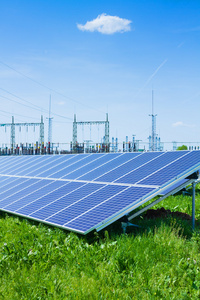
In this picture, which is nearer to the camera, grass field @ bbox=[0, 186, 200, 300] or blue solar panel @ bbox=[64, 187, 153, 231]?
grass field @ bbox=[0, 186, 200, 300]

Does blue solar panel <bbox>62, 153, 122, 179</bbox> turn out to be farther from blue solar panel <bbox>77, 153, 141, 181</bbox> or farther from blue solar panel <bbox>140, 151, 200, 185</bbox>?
blue solar panel <bbox>140, 151, 200, 185</bbox>

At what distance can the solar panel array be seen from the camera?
8.05 meters

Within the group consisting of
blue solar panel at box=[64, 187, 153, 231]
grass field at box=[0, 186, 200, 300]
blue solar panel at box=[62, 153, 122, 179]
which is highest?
blue solar panel at box=[62, 153, 122, 179]

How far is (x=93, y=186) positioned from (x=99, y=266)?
3.60 m

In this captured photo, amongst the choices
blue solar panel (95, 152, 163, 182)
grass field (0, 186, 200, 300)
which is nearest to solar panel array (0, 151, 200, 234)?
blue solar panel (95, 152, 163, 182)

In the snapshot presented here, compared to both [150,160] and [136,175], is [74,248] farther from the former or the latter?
[150,160]

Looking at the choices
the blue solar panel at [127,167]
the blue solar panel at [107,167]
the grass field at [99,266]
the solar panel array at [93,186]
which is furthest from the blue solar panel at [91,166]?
Answer: the grass field at [99,266]

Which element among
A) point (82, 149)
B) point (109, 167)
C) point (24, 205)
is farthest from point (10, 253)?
Answer: point (82, 149)

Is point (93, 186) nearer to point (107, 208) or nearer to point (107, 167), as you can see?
point (107, 167)

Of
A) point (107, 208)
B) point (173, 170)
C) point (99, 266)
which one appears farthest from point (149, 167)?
point (99, 266)

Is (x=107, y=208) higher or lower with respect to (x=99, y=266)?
higher

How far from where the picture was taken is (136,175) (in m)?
9.52

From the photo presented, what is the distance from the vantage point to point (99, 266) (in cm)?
637

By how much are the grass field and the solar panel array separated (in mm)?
541
